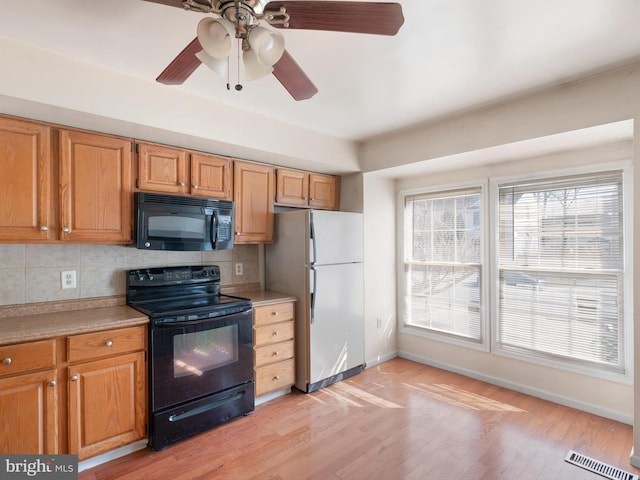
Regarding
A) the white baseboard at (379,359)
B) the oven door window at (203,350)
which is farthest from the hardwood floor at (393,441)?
the white baseboard at (379,359)

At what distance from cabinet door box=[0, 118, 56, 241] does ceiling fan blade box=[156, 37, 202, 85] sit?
105cm

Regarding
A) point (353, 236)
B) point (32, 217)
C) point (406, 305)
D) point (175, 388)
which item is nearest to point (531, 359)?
point (406, 305)

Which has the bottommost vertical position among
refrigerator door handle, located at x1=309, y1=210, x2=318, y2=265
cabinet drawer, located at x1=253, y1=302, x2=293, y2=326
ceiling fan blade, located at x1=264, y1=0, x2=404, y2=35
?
cabinet drawer, located at x1=253, y1=302, x2=293, y2=326

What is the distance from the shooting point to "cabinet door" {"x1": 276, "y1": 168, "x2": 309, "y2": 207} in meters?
3.36

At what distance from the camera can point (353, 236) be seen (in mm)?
3500

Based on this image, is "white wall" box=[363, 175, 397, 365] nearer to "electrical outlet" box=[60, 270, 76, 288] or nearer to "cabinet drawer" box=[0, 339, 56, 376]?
"electrical outlet" box=[60, 270, 76, 288]

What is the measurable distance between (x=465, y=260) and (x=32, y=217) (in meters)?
3.59

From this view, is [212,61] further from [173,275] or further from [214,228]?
[173,275]

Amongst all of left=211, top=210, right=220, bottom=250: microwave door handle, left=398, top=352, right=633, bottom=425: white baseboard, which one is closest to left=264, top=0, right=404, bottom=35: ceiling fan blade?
left=211, top=210, right=220, bottom=250: microwave door handle

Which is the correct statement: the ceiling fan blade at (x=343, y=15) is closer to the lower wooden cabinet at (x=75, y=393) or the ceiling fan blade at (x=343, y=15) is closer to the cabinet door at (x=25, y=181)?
the cabinet door at (x=25, y=181)

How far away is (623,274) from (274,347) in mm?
2817

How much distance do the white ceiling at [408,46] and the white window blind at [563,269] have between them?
40.9 inches

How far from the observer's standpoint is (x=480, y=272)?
11.4 ft

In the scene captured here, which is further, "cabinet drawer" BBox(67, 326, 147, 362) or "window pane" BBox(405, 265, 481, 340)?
"window pane" BBox(405, 265, 481, 340)
